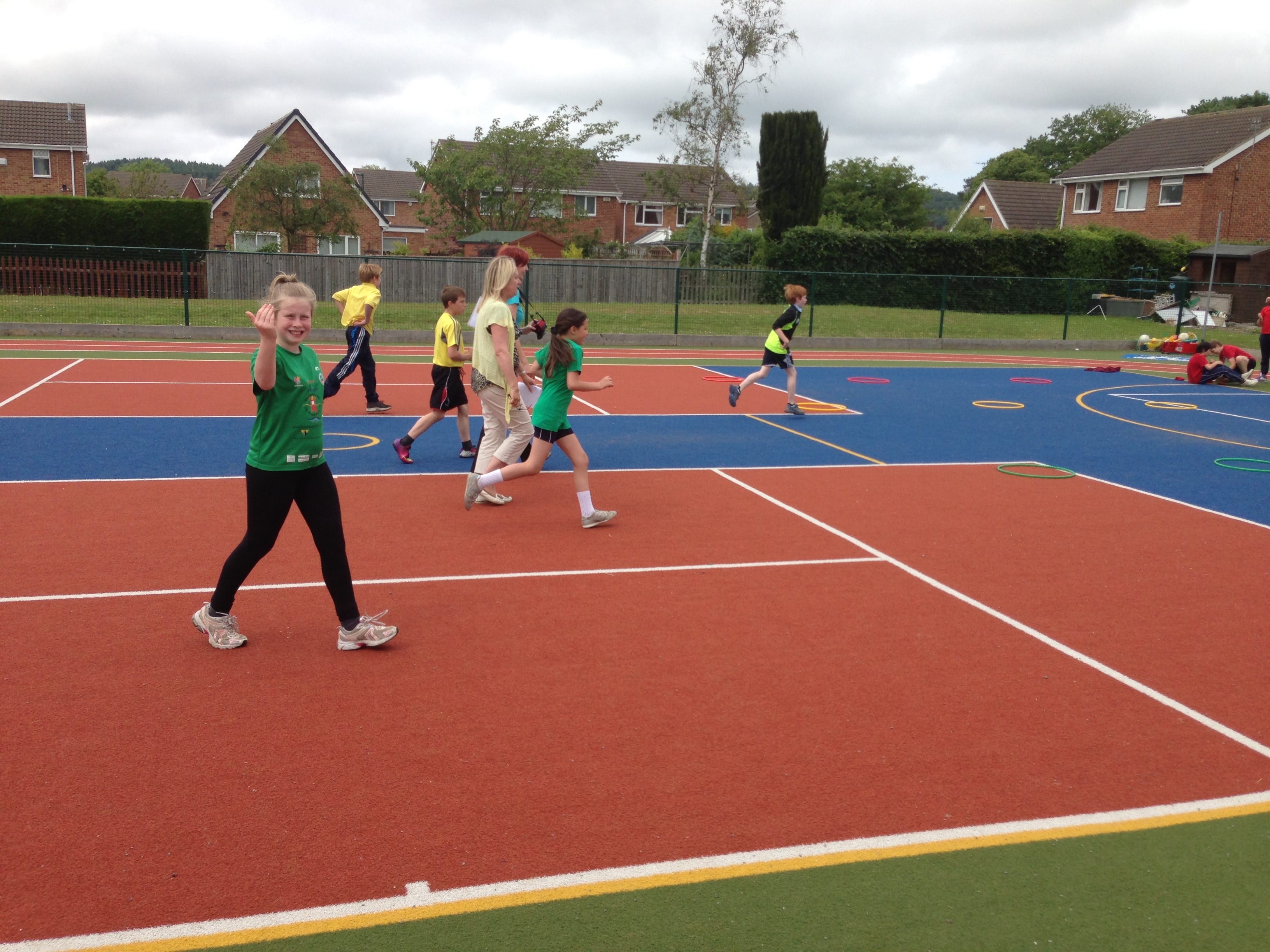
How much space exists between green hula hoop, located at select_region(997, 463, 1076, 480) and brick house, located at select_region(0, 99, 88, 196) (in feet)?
185

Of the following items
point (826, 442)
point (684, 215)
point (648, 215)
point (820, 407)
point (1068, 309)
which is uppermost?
point (648, 215)

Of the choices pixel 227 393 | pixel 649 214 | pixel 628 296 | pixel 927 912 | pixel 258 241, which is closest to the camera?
pixel 927 912

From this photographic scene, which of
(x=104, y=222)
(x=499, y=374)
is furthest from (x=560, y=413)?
(x=104, y=222)

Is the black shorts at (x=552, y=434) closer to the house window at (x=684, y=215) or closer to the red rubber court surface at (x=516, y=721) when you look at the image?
the red rubber court surface at (x=516, y=721)

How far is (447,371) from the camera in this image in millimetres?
11156

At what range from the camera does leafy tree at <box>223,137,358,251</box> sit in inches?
1549

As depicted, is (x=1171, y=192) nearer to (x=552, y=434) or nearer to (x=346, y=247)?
(x=346, y=247)

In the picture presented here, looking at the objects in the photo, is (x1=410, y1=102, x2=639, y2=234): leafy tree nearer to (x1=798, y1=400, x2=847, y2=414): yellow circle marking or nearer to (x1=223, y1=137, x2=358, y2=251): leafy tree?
(x1=223, y1=137, x2=358, y2=251): leafy tree

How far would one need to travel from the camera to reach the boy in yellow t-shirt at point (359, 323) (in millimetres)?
11625

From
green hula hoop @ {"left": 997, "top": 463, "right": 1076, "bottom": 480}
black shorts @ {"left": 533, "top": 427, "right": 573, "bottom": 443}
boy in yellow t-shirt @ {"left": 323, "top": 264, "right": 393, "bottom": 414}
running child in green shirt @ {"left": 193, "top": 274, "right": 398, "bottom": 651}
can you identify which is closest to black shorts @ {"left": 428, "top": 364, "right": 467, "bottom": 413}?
boy in yellow t-shirt @ {"left": 323, "top": 264, "right": 393, "bottom": 414}

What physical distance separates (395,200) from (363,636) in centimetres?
7858

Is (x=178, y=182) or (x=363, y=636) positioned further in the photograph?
(x=178, y=182)

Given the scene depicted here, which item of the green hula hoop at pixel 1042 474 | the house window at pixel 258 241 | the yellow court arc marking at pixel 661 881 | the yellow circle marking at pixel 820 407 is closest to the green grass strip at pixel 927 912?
the yellow court arc marking at pixel 661 881

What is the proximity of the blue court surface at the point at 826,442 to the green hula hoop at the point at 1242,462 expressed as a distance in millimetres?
81
